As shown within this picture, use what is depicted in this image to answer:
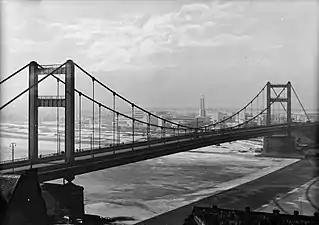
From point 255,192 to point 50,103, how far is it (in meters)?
3.93

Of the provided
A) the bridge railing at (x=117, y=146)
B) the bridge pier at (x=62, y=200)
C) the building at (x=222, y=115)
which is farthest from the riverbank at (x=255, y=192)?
the building at (x=222, y=115)

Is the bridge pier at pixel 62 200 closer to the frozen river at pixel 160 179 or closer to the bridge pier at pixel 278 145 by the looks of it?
the frozen river at pixel 160 179

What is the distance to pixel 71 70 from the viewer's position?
5953mm

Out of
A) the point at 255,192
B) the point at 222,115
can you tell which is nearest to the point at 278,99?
the point at 222,115

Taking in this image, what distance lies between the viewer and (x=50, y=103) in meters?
6.02

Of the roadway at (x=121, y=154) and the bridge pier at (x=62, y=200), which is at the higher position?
Answer: the roadway at (x=121, y=154)

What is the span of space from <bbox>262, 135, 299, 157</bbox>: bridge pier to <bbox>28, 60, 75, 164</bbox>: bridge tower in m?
8.66

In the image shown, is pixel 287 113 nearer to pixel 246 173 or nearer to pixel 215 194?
pixel 246 173

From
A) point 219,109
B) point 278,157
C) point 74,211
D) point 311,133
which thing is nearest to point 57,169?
point 74,211

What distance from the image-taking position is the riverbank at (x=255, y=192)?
5770mm

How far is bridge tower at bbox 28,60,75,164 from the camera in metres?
5.82

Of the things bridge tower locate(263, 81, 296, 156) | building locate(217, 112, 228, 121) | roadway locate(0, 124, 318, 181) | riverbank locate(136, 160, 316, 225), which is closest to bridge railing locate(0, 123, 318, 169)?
roadway locate(0, 124, 318, 181)

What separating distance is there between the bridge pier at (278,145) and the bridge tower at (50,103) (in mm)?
8658

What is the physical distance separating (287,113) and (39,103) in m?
10.8
